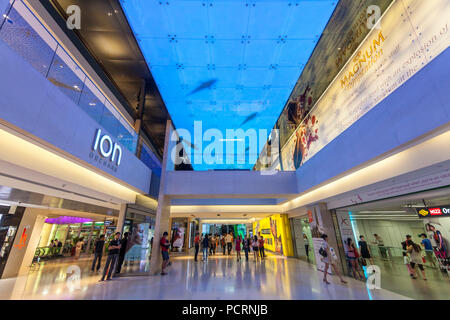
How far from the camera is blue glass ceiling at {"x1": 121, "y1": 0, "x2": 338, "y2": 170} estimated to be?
17.5 ft

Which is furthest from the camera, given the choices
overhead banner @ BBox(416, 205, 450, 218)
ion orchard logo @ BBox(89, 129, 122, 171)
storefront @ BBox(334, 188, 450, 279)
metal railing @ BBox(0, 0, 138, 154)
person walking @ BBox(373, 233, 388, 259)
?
person walking @ BBox(373, 233, 388, 259)

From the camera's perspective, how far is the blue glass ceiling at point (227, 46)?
5.34 m

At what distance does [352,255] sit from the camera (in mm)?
7164

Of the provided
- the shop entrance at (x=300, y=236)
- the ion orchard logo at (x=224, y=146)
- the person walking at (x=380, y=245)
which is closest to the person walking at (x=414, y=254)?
the person walking at (x=380, y=245)

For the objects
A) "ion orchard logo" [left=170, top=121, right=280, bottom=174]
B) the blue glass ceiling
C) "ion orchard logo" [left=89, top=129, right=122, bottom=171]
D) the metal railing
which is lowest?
"ion orchard logo" [left=89, top=129, right=122, bottom=171]

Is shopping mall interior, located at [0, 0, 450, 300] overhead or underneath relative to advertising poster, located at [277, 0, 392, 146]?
underneath

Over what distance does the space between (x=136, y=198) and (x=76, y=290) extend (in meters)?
4.16

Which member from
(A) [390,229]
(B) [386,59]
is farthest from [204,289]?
(A) [390,229]

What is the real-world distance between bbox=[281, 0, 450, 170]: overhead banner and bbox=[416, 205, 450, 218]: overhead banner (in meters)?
3.16

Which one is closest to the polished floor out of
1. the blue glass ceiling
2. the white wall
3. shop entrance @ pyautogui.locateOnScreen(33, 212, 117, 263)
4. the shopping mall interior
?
the shopping mall interior

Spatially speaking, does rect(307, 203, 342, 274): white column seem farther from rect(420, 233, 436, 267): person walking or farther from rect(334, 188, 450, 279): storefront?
rect(420, 233, 436, 267): person walking

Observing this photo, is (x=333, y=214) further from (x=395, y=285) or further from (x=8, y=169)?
(x=8, y=169)

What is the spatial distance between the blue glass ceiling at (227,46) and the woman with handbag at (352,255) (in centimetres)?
670

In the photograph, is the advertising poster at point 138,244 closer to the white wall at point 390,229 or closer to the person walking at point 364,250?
the person walking at point 364,250
